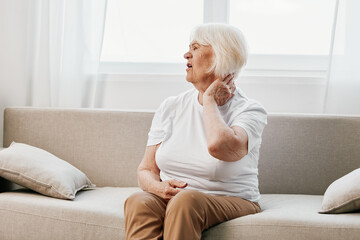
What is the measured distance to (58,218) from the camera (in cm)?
219

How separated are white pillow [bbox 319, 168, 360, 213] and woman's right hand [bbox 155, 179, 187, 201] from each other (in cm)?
57

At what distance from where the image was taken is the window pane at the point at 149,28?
10.9 feet

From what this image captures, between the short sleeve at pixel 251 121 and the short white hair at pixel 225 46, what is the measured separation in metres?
0.20

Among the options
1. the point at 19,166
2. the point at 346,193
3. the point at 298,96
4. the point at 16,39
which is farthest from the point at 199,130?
the point at 16,39

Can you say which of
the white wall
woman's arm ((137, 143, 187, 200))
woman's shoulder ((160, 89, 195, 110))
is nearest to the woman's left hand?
woman's shoulder ((160, 89, 195, 110))

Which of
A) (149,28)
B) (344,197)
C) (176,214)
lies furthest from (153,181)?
(149,28)

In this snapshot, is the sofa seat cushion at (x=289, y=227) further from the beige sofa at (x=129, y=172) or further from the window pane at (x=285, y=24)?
the window pane at (x=285, y=24)

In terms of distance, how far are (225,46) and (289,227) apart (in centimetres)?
82

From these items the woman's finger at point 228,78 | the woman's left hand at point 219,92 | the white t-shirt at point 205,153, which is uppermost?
the woman's finger at point 228,78

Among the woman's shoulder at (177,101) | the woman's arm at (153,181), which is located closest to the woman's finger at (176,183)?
the woman's arm at (153,181)

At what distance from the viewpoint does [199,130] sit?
7.28ft

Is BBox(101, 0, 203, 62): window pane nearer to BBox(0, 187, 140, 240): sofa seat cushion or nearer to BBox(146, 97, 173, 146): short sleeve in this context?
BBox(146, 97, 173, 146): short sleeve

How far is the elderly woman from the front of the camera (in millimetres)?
1888

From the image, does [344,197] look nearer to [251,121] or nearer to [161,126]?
[251,121]
